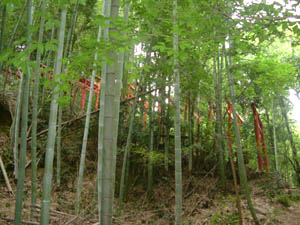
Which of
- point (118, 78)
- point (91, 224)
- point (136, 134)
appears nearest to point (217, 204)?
point (136, 134)

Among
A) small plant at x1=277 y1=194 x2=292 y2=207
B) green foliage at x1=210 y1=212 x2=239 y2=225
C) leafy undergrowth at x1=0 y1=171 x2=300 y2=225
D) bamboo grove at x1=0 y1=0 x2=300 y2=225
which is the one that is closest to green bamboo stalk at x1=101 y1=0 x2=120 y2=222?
bamboo grove at x1=0 y1=0 x2=300 y2=225

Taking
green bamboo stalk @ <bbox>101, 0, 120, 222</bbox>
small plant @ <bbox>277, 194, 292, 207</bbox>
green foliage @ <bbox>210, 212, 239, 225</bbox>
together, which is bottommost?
green foliage @ <bbox>210, 212, 239, 225</bbox>

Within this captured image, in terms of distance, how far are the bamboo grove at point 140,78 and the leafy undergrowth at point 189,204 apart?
0.62 ft

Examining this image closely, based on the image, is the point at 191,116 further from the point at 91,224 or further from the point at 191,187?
the point at 91,224

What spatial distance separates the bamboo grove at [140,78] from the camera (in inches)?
63.9

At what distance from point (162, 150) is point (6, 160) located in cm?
276

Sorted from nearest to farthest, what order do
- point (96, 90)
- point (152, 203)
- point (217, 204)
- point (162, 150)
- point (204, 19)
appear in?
point (204, 19) < point (217, 204) < point (152, 203) < point (162, 150) < point (96, 90)

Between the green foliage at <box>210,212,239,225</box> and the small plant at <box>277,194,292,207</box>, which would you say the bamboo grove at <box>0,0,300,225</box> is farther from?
the small plant at <box>277,194,292,207</box>

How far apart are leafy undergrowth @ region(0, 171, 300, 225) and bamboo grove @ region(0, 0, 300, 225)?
188 millimetres

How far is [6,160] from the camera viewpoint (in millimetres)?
3977

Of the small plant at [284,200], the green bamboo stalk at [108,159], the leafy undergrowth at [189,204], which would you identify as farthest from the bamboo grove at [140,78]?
the small plant at [284,200]

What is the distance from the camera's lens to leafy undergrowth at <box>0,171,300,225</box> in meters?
3.39

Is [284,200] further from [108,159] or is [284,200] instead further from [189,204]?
[108,159]

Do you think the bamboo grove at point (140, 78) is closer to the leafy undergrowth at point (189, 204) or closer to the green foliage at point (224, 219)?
the leafy undergrowth at point (189, 204)
